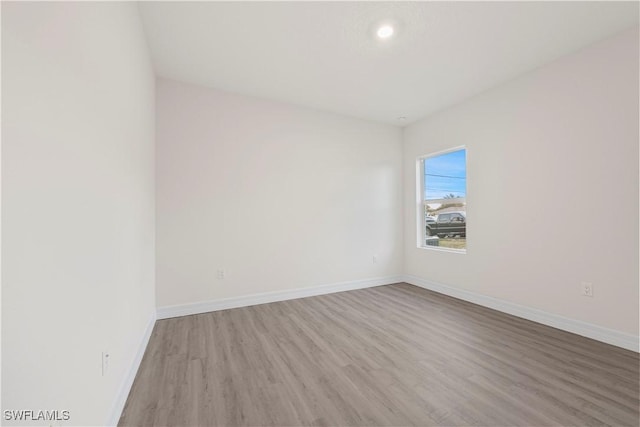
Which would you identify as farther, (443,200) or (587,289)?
(443,200)

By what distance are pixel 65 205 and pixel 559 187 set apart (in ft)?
12.4

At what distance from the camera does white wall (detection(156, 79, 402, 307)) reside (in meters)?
3.05

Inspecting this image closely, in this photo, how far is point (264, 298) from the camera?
3.49m

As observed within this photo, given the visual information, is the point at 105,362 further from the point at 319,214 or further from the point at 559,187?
the point at 559,187

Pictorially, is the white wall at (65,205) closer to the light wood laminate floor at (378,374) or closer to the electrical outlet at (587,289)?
the light wood laminate floor at (378,374)

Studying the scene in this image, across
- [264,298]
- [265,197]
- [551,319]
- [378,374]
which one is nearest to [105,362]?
[378,374]

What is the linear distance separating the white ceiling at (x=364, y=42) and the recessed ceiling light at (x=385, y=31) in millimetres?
53

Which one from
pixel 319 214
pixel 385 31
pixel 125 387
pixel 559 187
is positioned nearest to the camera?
pixel 125 387

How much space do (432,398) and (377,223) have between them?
2963 mm

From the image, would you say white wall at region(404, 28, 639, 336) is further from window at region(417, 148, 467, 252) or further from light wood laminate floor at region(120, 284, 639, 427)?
light wood laminate floor at region(120, 284, 639, 427)

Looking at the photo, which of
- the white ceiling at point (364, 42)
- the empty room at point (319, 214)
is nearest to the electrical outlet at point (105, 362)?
the empty room at point (319, 214)

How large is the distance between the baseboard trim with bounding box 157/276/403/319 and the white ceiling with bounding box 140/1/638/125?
2669 millimetres

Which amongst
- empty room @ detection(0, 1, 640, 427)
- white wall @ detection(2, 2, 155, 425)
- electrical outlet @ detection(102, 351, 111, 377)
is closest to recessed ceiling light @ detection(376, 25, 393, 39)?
empty room @ detection(0, 1, 640, 427)

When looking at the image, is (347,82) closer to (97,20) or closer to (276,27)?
A: (276,27)
